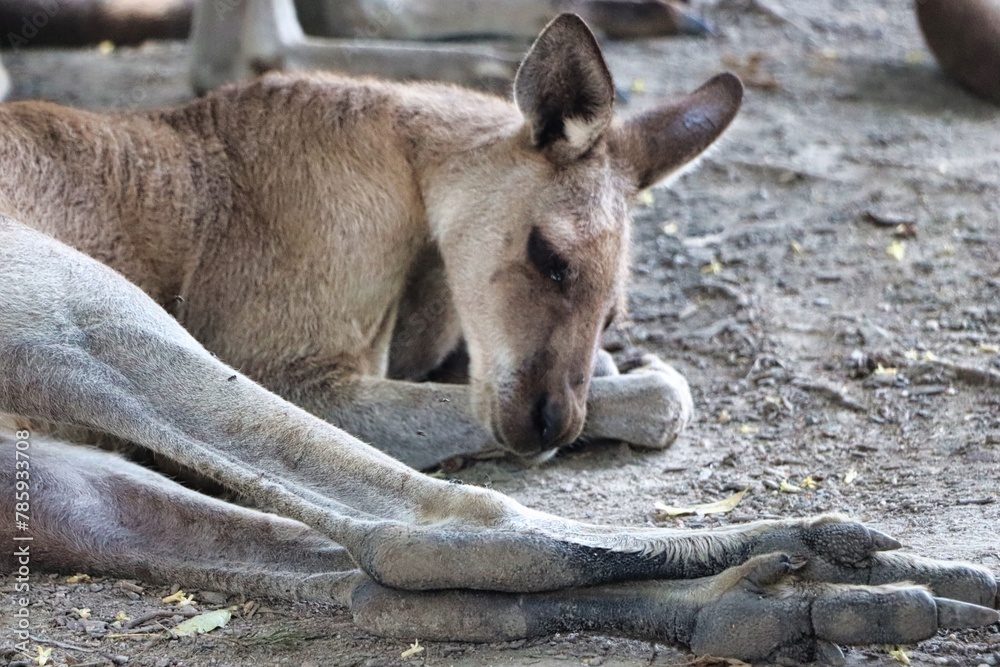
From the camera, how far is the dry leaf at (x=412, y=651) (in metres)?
3.03

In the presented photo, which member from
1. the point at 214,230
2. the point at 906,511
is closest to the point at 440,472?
the point at 214,230

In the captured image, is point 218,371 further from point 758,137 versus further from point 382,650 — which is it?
point 758,137

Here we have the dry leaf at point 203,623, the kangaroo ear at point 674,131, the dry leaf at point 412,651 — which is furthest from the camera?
the kangaroo ear at point 674,131

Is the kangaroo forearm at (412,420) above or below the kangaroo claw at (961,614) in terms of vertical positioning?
below

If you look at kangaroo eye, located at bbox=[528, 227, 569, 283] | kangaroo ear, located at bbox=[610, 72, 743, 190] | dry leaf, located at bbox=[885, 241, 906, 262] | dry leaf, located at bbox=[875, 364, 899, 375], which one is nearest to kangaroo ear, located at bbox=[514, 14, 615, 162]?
kangaroo ear, located at bbox=[610, 72, 743, 190]

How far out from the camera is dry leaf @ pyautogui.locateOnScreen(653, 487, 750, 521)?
3.89 m

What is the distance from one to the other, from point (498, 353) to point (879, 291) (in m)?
2.30

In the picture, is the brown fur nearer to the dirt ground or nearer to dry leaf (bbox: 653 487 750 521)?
dry leaf (bbox: 653 487 750 521)

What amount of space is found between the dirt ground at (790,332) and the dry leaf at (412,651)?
0.01 metres

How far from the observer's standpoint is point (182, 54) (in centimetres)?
934

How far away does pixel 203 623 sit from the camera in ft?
10.6

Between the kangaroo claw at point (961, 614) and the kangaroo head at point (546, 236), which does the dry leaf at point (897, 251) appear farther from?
the kangaroo claw at point (961, 614)

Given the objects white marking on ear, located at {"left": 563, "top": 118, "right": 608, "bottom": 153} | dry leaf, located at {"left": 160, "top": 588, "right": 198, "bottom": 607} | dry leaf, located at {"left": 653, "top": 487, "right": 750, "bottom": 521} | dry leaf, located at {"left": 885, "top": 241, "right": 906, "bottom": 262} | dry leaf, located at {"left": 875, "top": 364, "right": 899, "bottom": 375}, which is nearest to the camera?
dry leaf, located at {"left": 160, "top": 588, "right": 198, "bottom": 607}

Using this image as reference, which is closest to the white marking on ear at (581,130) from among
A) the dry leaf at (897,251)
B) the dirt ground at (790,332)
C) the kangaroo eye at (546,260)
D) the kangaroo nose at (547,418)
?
the kangaroo eye at (546,260)
